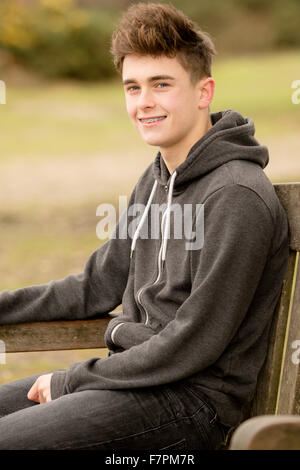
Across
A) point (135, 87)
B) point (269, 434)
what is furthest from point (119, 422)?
point (135, 87)

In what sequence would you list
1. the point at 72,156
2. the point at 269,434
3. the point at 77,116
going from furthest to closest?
the point at 77,116 < the point at 72,156 < the point at 269,434

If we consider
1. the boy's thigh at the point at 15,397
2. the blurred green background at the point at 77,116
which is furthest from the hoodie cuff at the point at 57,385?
the blurred green background at the point at 77,116

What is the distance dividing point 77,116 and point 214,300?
26.6 meters

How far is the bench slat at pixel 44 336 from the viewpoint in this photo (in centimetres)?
263

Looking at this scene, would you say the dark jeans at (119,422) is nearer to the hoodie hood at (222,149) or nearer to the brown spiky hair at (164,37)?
the hoodie hood at (222,149)

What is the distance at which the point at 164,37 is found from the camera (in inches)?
91.5

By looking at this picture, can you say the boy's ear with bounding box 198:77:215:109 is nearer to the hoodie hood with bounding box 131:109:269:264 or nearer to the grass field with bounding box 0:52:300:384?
the hoodie hood with bounding box 131:109:269:264

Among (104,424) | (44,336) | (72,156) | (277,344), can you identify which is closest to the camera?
(104,424)

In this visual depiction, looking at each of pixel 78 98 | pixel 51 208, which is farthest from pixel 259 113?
pixel 51 208

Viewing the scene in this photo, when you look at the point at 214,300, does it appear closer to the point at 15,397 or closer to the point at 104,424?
the point at 104,424

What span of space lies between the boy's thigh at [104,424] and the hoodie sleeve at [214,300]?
5 cm

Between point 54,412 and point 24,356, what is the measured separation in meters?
3.85

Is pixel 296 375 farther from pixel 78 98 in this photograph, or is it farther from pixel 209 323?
pixel 78 98

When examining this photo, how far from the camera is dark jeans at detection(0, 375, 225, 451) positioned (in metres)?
2.02
